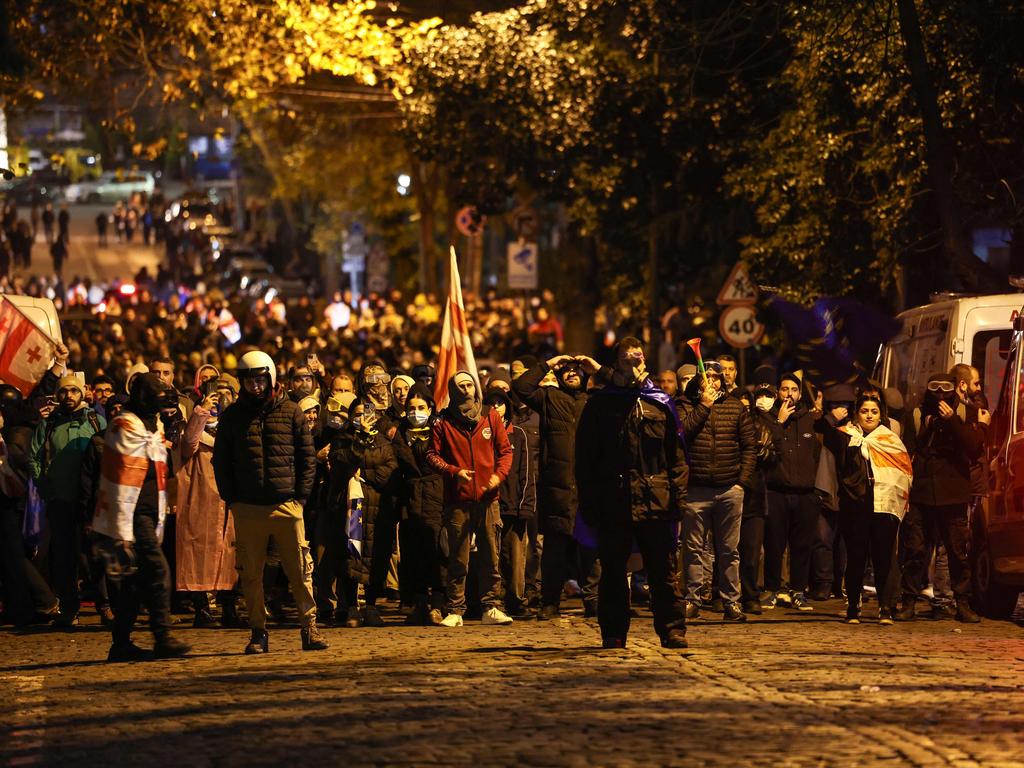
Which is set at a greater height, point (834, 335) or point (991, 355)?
point (834, 335)

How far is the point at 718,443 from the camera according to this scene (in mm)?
16203

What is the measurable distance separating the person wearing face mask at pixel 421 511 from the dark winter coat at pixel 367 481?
108 mm

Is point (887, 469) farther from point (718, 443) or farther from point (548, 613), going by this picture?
point (548, 613)

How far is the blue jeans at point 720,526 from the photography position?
53.3ft

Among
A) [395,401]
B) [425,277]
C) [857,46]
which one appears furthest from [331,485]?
[425,277]

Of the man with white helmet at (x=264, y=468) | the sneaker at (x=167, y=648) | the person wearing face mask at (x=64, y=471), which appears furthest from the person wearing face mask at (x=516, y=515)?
the sneaker at (x=167, y=648)

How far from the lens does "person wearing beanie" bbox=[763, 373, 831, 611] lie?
1730 cm

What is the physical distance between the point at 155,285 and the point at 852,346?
63203 millimetres

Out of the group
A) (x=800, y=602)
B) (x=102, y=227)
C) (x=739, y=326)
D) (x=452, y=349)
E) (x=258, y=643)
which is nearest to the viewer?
(x=258, y=643)

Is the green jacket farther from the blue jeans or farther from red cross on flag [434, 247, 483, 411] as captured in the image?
the blue jeans

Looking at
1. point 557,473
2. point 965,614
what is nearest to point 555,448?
point 557,473

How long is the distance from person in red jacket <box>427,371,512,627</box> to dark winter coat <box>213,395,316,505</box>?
209 centimetres

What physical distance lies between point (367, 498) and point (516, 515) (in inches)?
42.1

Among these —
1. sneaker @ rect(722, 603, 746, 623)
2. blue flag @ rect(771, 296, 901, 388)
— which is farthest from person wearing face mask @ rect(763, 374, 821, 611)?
sneaker @ rect(722, 603, 746, 623)
